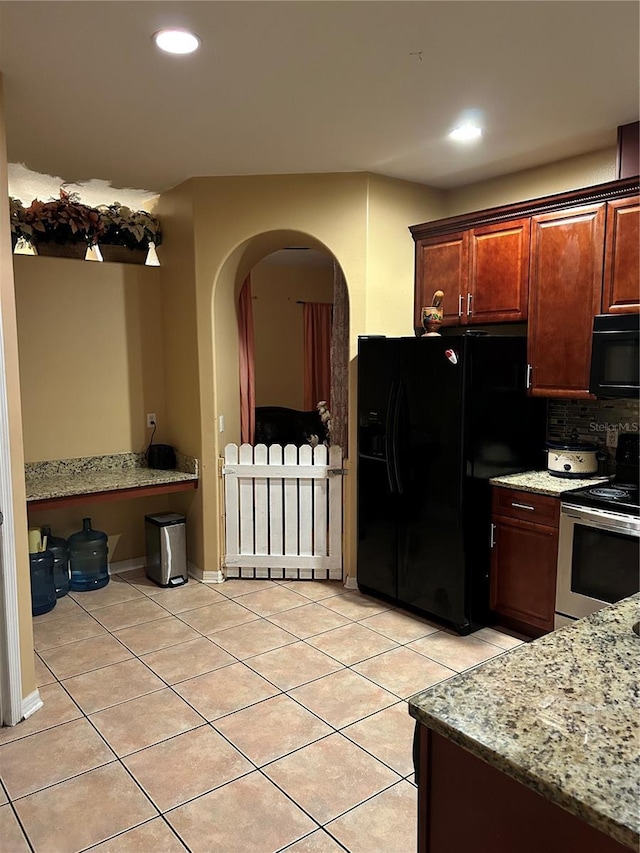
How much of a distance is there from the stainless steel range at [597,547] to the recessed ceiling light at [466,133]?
1.81 metres

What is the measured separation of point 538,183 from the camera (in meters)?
3.71

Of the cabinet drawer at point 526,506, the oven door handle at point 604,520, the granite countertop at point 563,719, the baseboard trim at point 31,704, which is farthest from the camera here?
the cabinet drawer at point 526,506

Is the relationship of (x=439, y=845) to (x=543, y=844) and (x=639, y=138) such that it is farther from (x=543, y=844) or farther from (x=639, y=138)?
(x=639, y=138)

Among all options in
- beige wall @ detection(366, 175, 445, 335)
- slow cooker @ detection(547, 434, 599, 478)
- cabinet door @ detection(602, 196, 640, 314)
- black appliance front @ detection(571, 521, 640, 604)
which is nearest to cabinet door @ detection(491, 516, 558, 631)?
black appliance front @ detection(571, 521, 640, 604)

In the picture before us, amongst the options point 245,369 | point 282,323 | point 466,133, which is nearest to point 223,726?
point 245,369

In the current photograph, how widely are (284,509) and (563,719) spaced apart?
3.19 metres

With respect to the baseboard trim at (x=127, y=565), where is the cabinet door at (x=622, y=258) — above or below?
above

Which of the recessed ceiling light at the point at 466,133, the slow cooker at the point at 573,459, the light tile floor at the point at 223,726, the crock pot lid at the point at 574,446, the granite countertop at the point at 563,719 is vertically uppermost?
the recessed ceiling light at the point at 466,133

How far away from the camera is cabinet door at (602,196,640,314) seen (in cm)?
299

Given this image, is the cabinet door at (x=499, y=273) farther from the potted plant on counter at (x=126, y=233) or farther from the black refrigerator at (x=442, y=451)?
the potted plant on counter at (x=126, y=233)

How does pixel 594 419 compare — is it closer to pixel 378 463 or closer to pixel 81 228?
pixel 378 463

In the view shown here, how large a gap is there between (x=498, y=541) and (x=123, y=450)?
2637mm

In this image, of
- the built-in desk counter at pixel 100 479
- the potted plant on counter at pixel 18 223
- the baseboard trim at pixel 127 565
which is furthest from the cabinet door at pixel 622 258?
the baseboard trim at pixel 127 565

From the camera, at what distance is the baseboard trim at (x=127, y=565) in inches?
176
